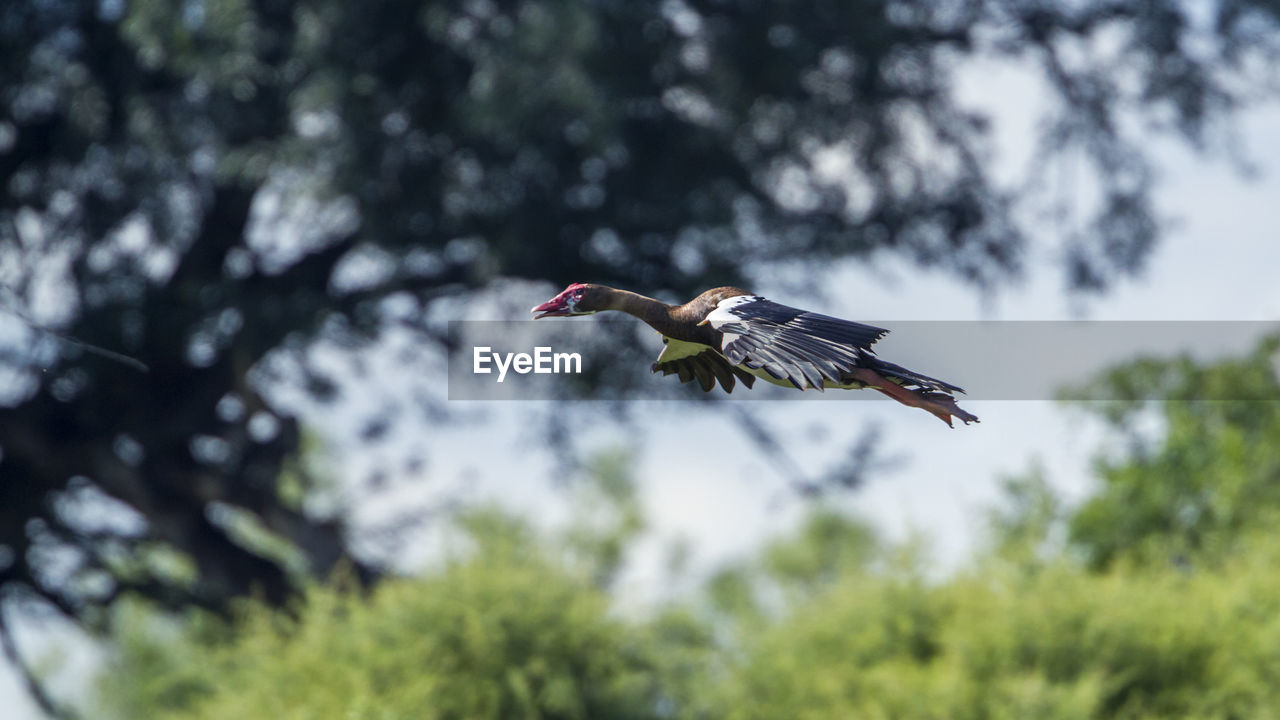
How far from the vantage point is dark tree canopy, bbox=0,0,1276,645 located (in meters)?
7.97

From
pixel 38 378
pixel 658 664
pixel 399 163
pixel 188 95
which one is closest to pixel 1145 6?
pixel 399 163

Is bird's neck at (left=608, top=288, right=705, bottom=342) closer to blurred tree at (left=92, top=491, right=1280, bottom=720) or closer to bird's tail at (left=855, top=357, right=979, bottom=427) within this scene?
bird's tail at (left=855, top=357, right=979, bottom=427)

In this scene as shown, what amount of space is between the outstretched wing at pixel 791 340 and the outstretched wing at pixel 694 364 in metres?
0.02

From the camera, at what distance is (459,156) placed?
852 cm

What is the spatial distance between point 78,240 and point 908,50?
18.0 ft

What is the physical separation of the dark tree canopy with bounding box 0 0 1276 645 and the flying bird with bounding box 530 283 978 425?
21.9 ft

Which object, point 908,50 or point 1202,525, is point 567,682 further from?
point 1202,525

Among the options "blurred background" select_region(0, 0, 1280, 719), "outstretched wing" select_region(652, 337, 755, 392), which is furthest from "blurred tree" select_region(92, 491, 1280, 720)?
"outstretched wing" select_region(652, 337, 755, 392)

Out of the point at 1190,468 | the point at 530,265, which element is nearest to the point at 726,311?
the point at 530,265

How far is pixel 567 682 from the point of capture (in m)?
9.44

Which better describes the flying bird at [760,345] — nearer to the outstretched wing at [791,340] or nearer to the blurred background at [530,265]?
the outstretched wing at [791,340]

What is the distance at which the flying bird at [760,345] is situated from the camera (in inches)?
18.0

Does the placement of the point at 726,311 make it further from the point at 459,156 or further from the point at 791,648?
the point at 791,648

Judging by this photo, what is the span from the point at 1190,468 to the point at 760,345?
532 inches
